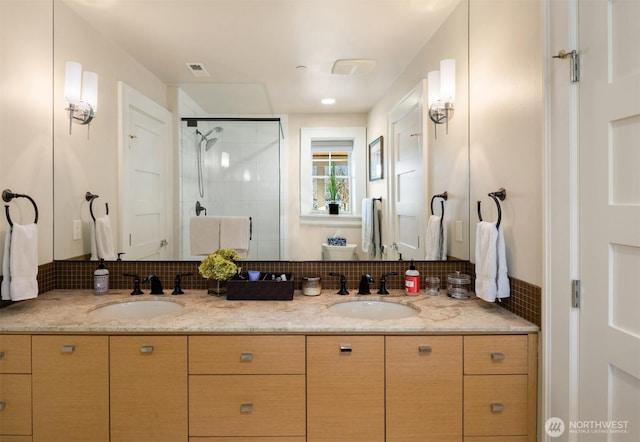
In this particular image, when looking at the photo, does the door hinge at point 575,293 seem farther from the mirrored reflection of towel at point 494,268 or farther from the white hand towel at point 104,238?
the white hand towel at point 104,238

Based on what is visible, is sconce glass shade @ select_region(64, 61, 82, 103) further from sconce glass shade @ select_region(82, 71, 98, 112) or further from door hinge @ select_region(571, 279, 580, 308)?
door hinge @ select_region(571, 279, 580, 308)

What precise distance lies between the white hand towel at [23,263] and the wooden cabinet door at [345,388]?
1322 millimetres

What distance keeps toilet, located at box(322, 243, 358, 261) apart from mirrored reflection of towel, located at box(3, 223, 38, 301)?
141 centimetres

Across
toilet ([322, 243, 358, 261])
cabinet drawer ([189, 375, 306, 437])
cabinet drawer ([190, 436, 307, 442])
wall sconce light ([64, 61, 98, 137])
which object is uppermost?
wall sconce light ([64, 61, 98, 137])

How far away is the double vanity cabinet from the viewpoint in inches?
57.1

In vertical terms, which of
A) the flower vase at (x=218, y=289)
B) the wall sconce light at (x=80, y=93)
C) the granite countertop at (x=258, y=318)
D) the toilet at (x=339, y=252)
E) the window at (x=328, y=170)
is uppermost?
the wall sconce light at (x=80, y=93)

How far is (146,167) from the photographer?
2.07 m

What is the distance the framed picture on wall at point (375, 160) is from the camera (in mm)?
2023

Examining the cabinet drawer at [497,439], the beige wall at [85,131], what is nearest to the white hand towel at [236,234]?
the beige wall at [85,131]

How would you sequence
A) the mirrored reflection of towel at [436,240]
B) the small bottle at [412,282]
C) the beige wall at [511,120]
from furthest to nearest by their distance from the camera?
the mirrored reflection of towel at [436,240] → the small bottle at [412,282] → the beige wall at [511,120]

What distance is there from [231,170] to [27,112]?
103 centimetres

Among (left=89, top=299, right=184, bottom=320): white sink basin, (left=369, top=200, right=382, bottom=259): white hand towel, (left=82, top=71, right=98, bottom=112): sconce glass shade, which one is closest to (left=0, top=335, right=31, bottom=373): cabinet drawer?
(left=89, top=299, right=184, bottom=320): white sink basin

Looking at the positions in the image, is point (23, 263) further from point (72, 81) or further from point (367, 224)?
point (367, 224)

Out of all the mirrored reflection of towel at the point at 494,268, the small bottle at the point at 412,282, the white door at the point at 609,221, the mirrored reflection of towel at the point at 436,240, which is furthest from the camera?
the mirrored reflection of towel at the point at 436,240
